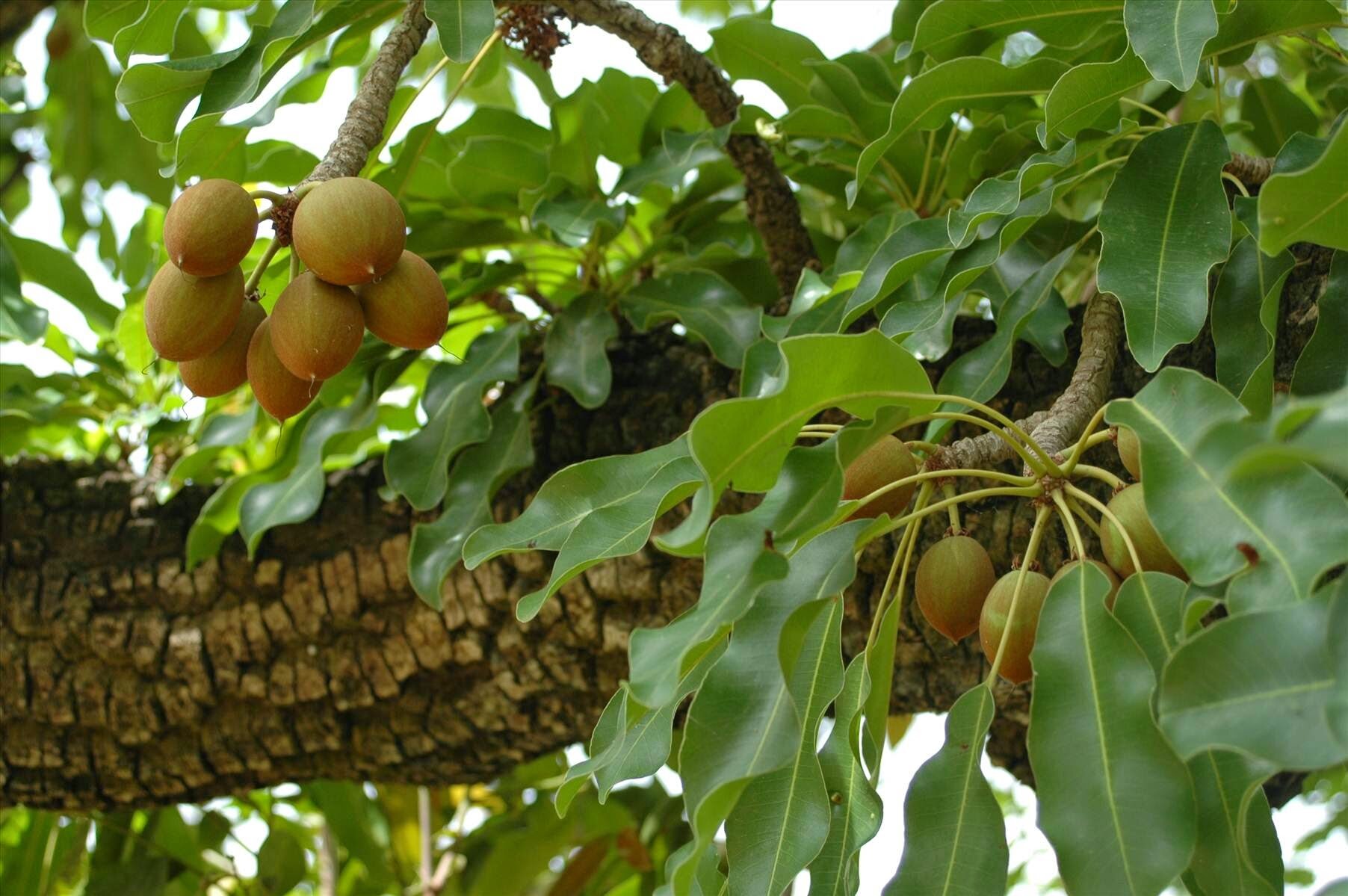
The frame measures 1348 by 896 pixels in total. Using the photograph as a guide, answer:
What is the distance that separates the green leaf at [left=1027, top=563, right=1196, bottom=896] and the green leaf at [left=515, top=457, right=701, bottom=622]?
26 cm

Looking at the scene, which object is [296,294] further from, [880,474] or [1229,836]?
[1229,836]

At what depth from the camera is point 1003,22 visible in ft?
3.65

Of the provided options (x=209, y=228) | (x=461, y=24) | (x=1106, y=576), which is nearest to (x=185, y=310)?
(x=209, y=228)

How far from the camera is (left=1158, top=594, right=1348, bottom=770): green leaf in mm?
542

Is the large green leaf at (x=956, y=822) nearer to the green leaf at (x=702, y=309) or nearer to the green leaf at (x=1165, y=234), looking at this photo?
the green leaf at (x=1165, y=234)

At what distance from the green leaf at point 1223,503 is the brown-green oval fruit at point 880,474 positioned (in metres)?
0.19

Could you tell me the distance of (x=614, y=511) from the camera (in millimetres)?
852

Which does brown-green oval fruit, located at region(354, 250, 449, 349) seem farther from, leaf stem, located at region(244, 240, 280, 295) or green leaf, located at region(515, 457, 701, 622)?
green leaf, located at region(515, 457, 701, 622)

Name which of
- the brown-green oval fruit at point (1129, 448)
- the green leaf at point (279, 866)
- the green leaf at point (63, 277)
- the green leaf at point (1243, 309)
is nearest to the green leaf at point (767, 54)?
the green leaf at point (1243, 309)

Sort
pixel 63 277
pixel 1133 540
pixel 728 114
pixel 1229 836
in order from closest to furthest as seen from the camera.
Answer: pixel 1229 836 → pixel 1133 540 → pixel 728 114 → pixel 63 277

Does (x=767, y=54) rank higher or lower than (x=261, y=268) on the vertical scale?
higher

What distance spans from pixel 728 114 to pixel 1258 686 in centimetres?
92

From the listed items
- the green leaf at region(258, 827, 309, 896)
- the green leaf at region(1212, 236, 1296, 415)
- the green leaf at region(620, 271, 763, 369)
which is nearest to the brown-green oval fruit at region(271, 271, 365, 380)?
the green leaf at region(620, 271, 763, 369)

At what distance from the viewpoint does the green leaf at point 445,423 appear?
1317mm
